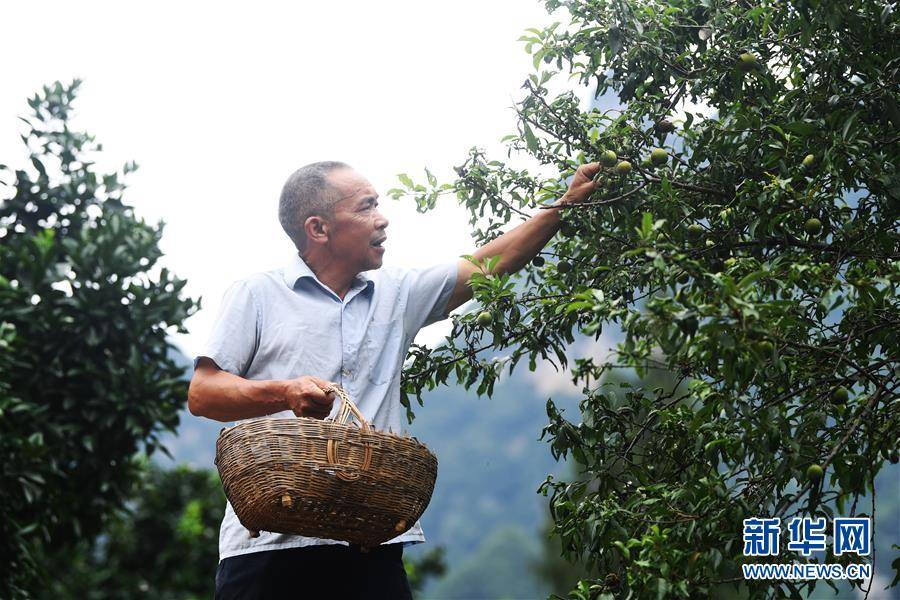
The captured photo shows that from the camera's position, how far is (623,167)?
3.09 metres

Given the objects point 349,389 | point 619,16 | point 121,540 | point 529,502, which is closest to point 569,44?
point 619,16

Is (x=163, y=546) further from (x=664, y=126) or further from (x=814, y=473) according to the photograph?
(x=814, y=473)

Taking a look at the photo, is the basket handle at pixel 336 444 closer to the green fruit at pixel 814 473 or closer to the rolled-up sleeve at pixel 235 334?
the rolled-up sleeve at pixel 235 334

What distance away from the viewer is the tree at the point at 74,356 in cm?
712

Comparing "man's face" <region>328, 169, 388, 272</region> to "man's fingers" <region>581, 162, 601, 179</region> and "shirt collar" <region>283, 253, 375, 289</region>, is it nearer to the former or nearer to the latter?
"shirt collar" <region>283, 253, 375, 289</region>

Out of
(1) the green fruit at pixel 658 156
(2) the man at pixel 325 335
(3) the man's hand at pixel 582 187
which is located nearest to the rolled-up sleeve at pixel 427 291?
(2) the man at pixel 325 335

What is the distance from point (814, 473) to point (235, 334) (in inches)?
63.1

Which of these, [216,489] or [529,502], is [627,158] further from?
[529,502]

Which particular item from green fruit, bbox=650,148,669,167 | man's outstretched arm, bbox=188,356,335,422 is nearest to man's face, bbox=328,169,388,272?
man's outstretched arm, bbox=188,356,335,422

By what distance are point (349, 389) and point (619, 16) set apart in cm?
137

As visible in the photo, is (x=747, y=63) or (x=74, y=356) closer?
(x=747, y=63)

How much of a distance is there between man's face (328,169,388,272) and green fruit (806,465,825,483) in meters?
1.39

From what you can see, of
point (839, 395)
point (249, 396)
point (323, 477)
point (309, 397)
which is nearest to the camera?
point (323, 477)

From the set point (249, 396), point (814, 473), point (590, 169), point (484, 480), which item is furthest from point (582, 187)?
point (484, 480)
